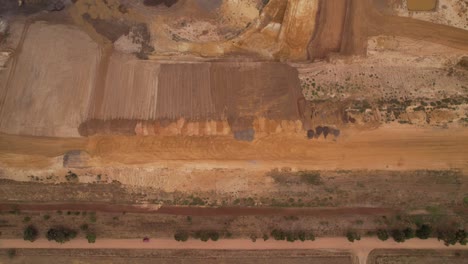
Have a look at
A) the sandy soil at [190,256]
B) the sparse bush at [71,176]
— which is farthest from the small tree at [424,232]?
the sparse bush at [71,176]

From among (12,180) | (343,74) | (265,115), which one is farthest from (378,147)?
(12,180)

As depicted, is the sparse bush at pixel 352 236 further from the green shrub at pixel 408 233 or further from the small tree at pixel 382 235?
the green shrub at pixel 408 233

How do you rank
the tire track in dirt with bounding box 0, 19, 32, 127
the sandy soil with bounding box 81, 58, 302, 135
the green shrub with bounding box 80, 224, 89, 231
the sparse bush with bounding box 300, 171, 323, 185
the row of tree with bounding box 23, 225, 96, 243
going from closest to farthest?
the sparse bush with bounding box 300, 171, 323, 185
the sandy soil with bounding box 81, 58, 302, 135
the row of tree with bounding box 23, 225, 96, 243
the tire track in dirt with bounding box 0, 19, 32, 127
the green shrub with bounding box 80, 224, 89, 231

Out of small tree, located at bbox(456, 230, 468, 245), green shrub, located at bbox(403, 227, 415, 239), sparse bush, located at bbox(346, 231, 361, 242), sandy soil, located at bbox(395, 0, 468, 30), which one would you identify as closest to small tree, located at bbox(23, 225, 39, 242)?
sparse bush, located at bbox(346, 231, 361, 242)

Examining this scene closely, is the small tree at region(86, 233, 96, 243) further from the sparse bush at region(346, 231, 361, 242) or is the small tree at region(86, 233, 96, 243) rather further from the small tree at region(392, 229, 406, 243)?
the small tree at region(392, 229, 406, 243)

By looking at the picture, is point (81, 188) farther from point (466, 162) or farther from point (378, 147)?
point (466, 162)

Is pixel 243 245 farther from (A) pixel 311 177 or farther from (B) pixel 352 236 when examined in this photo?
(B) pixel 352 236
